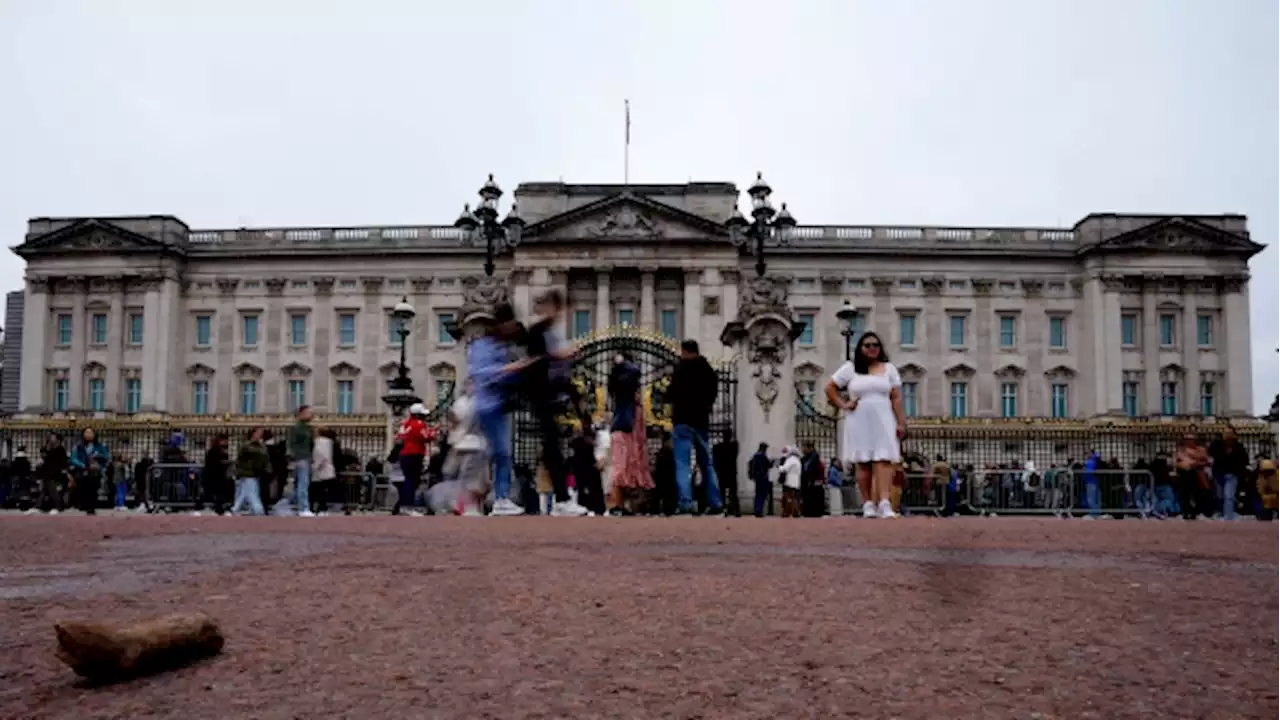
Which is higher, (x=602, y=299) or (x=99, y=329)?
(x=602, y=299)

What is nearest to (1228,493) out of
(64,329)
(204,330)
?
(204,330)

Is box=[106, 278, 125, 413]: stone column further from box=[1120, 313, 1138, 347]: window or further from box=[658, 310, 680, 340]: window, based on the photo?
box=[1120, 313, 1138, 347]: window

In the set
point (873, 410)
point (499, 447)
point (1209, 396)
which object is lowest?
point (499, 447)

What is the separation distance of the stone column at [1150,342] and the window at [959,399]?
855 cm

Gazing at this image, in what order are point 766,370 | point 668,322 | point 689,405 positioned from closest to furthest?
point 689,405
point 766,370
point 668,322

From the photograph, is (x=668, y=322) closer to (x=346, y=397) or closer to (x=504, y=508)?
(x=346, y=397)

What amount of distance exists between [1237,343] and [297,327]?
4711 centimetres

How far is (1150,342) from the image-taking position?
58969 mm

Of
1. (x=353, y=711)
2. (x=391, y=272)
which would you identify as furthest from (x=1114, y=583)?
(x=391, y=272)

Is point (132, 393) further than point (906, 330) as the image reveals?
Yes

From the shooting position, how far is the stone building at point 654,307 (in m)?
58.4

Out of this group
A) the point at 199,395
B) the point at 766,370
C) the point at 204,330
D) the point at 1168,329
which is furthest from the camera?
the point at 204,330

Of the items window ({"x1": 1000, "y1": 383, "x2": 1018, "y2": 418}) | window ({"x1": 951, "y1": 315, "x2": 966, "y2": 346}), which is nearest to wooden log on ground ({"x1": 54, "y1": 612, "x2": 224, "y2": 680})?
window ({"x1": 951, "y1": 315, "x2": 966, "y2": 346})

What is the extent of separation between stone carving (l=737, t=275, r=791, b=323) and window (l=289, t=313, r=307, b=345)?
45771 millimetres
